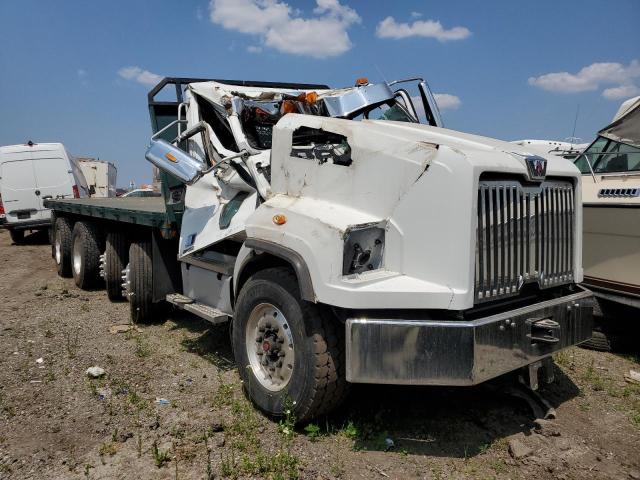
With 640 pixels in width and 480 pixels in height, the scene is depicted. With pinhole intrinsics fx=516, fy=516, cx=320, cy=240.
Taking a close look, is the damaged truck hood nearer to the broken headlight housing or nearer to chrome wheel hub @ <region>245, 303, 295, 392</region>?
the broken headlight housing

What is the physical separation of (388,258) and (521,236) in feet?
2.83

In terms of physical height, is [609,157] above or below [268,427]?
above

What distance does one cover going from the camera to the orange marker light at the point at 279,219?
342 cm

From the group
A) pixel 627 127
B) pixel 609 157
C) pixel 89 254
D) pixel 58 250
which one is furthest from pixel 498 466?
pixel 58 250

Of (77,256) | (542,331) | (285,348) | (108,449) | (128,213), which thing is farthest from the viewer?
(77,256)

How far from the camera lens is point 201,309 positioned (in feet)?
15.5

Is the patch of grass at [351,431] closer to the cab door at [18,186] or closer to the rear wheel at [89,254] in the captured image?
the rear wheel at [89,254]

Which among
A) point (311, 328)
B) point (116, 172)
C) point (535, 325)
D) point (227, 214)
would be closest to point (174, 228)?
point (227, 214)

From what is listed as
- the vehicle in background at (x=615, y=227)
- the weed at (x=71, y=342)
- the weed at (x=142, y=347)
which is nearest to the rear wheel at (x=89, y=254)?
the weed at (x=71, y=342)

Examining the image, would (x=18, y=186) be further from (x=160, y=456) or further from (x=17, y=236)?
(x=160, y=456)

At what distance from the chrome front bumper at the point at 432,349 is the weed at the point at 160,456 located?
4.20 feet

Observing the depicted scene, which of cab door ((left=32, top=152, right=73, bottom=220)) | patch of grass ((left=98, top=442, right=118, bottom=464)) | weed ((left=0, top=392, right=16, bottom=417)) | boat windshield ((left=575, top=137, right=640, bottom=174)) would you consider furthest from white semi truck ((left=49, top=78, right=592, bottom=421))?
cab door ((left=32, top=152, right=73, bottom=220))

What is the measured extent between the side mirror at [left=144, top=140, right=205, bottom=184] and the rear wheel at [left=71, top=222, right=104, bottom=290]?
4.07m

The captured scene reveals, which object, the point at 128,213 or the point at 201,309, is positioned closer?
the point at 201,309
